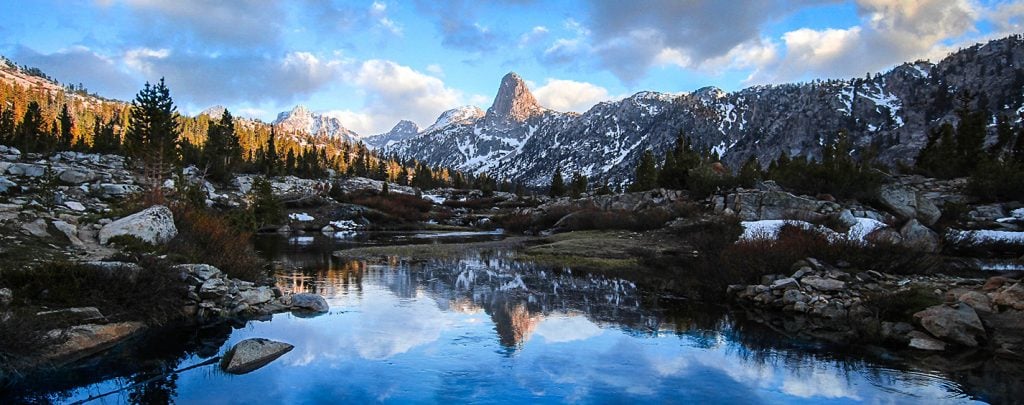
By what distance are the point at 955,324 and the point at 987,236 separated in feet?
55.0

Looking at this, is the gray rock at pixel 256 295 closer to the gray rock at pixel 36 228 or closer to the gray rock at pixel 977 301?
the gray rock at pixel 36 228

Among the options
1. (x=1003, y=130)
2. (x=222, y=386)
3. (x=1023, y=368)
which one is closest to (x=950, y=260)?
(x=1023, y=368)

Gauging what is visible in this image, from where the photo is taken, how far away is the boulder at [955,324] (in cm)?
1301

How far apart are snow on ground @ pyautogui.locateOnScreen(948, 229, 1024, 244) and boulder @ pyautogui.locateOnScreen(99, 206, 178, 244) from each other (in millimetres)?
33641

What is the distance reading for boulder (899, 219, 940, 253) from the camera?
24734mm

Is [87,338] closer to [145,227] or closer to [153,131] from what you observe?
[145,227]

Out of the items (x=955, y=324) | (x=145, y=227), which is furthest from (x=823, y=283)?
(x=145, y=227)

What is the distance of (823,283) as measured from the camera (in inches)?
699

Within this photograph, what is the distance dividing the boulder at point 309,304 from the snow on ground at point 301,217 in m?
50.4

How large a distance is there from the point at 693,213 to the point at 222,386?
42.4 metres

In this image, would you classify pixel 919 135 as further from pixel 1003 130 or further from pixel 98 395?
pixel 98 395

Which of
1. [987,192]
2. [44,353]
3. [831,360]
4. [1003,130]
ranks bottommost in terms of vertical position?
[831,360]

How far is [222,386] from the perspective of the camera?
10.4 meters

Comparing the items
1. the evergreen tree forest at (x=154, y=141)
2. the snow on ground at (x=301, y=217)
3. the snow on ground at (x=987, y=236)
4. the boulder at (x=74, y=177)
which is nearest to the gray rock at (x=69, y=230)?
the evergreen tree forest at (x=154, y=141)
